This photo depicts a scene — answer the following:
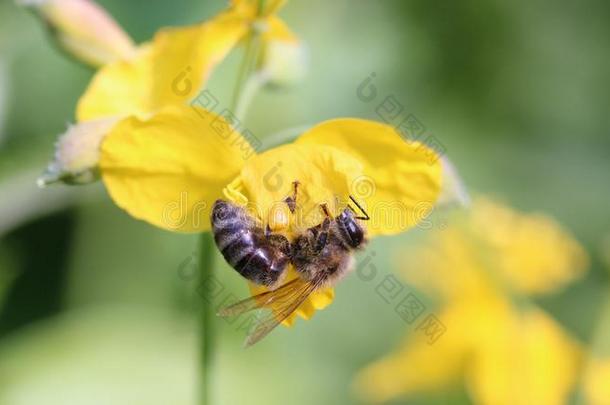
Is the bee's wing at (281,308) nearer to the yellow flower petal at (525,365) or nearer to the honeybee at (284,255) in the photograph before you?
the honeybee at (284,255)

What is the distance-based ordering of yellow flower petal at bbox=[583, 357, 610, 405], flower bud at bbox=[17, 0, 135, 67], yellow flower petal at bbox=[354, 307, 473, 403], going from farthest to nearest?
yellow flower petal at bbox=[354, 307, 473, 403]
yellow flower petal at bbox=[583, 357, 610, 405]
flower bud at bbox=[17, 0, 135, 67]

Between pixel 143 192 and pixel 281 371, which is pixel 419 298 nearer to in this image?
pixel 281 371

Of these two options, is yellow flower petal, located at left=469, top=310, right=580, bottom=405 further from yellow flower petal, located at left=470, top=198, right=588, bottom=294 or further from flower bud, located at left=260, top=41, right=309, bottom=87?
flower bud, located at left=260, top=41, right=309, bottom=87

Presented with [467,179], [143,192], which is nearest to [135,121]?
[143,192]

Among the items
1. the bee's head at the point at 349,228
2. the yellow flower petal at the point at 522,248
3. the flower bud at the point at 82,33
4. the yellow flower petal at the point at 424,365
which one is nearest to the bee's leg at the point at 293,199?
the bee's head at the point at 349,228

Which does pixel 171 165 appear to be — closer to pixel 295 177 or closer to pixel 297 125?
pixel 295 177

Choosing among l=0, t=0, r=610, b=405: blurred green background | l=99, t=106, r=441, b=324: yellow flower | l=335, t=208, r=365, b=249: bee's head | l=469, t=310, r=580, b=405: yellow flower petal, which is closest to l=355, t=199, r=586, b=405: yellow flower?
l=469, t=310, r=580, b=405: yellow flower petal

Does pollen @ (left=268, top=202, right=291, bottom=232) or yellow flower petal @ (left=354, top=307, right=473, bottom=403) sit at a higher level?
pollen @ (left=268, top=202, right=291, bottom=232)

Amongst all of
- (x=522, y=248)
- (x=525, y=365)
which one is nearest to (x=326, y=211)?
(x=525, y=365)
